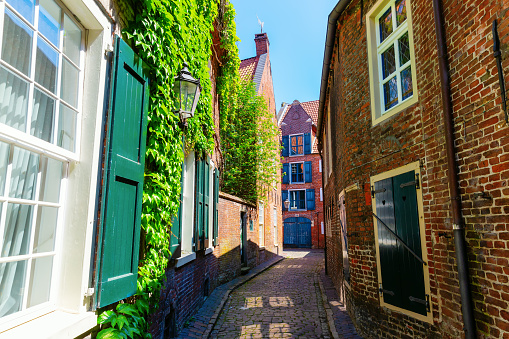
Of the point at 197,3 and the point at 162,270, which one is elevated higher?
the point at 197,3

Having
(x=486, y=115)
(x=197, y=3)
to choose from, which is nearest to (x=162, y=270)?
(x=486, y=115)

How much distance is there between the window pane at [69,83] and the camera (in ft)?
8.16

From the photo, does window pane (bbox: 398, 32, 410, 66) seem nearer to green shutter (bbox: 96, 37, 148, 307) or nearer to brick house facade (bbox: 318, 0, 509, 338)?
brick house facade (bbox: 318, 0, 509, 338)

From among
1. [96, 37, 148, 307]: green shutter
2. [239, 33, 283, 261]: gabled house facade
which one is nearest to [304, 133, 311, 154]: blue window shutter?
[239, 33, 283, 261]: gabled house facade

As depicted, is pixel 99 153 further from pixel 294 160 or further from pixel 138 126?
pixel 294 160

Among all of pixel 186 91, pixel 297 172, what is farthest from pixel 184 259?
pixel 297 172

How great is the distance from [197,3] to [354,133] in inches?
141

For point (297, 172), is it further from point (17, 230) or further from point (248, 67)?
point (17, 230)

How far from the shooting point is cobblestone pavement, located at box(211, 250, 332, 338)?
5.68m

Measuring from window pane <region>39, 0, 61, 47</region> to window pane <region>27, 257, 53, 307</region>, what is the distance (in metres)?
1.55

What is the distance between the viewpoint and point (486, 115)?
9.77ft

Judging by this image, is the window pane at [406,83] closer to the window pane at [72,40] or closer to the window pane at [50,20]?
the window pane at [72,40]

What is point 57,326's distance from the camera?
Answer: 2.12 meters

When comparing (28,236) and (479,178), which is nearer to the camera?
(28,236)
